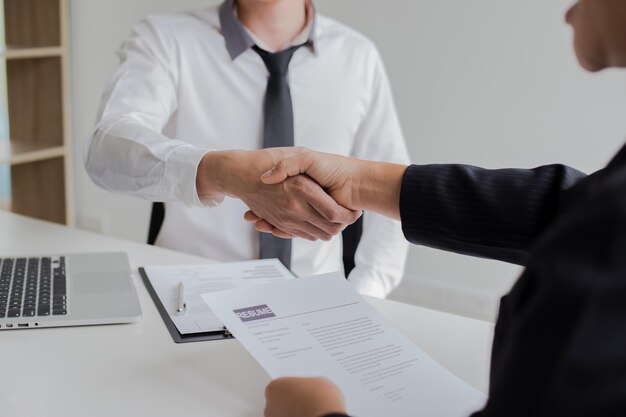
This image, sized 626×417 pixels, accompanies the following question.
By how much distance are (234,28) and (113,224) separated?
6.66 ft

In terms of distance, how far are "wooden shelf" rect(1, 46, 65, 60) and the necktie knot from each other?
1433mm

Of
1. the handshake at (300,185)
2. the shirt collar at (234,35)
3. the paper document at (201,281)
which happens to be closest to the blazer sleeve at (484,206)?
the handshake at (300,185)

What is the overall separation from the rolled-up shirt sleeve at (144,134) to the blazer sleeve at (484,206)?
45cm

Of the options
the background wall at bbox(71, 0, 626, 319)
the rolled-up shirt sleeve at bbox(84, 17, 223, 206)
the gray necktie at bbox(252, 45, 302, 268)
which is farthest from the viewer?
the background wall at bbox(71, 0, 626, 319)

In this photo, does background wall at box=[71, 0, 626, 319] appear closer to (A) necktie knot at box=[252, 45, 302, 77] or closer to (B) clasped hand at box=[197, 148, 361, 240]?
(A) necktie knot at box=[252, 45, 302, 77]

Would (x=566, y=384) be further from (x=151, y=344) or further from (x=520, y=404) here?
(x=151, y=344)

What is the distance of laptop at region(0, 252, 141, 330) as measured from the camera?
116 cm

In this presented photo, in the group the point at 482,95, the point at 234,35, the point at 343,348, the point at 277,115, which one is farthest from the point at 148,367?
the point at 482,95

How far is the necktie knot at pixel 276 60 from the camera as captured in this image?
180cm

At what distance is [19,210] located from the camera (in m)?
3.27

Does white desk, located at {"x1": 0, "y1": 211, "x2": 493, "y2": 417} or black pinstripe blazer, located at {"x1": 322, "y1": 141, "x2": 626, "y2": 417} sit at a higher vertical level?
black pinstripe blazer, located at {"x1": 322, "y1": 141, "x2": 626, "y2": 417}

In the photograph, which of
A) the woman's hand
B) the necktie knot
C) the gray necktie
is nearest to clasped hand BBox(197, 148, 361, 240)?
the gray necktie

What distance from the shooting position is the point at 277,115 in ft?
5.88

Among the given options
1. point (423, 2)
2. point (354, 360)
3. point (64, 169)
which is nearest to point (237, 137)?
point (354, 360)
